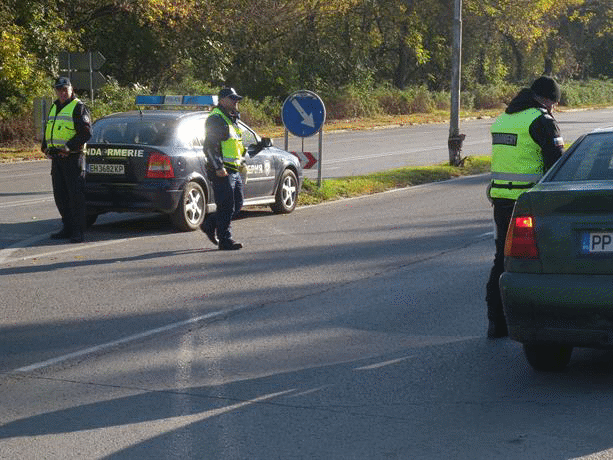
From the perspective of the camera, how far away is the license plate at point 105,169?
1395 centimetres

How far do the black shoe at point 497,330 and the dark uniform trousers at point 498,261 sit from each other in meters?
0.02

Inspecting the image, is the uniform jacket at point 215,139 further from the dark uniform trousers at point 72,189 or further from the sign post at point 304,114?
the sign post at point 304,114

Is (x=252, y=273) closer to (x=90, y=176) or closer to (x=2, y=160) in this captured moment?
(x=90, y=176)

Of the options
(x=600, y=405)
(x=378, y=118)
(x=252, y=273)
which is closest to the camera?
(x=600, y=405)

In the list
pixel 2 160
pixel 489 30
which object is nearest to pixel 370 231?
pixel 2 160

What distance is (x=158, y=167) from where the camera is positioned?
45.5 feet

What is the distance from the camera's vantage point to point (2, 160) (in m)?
27.8

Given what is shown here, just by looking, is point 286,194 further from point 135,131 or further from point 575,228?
point 575,228

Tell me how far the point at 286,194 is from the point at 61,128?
4003mm

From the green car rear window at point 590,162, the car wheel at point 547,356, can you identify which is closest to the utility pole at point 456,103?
the green car rear window at point 590,162

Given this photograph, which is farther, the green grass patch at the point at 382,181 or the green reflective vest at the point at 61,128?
the green grass patch at the point at 382,181

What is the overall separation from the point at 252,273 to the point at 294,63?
130 ft

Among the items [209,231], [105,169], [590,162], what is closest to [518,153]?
[590,162]

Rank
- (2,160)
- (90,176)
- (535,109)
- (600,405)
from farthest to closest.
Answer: (2,160) < (90,176) < (535,109) < (600,405)
